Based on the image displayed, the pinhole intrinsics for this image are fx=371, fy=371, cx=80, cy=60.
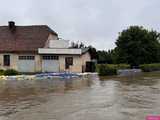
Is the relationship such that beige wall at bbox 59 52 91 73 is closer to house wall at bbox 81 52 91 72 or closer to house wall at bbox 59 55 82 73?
house wall at bbox 59 55 82 73

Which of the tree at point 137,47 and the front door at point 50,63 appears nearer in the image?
the front door at point 50,63

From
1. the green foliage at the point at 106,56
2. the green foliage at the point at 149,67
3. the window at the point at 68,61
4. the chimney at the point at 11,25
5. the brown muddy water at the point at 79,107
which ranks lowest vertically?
the brown muddy water at the point at 79,107

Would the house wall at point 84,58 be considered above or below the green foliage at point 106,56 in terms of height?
below

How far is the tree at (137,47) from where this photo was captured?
5594 centimetres

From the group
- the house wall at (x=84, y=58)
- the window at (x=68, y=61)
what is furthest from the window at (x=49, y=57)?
the house wall at (x=84, y=58)

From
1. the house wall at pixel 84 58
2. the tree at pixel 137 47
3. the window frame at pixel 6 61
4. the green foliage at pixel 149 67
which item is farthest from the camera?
the tree at pixel 137 47

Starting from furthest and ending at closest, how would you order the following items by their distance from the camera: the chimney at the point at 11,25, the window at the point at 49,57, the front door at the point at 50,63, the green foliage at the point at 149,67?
the green foliage at the point at 149,67
the chimney at the point at 11,25
the window at the point at 49,57
the front door at the point at 50,63

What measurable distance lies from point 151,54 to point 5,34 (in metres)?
23.2

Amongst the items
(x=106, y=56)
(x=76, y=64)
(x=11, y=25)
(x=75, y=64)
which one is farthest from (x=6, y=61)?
(x=106, y=56)

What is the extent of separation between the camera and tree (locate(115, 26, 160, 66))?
55938mm

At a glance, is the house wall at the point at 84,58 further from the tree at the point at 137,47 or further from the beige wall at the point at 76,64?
the tree at the point at 137,47

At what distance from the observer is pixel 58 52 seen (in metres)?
41.3

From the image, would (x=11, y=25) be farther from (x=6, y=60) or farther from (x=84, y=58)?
(x=84, y=58)

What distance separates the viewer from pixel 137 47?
2189 inches
